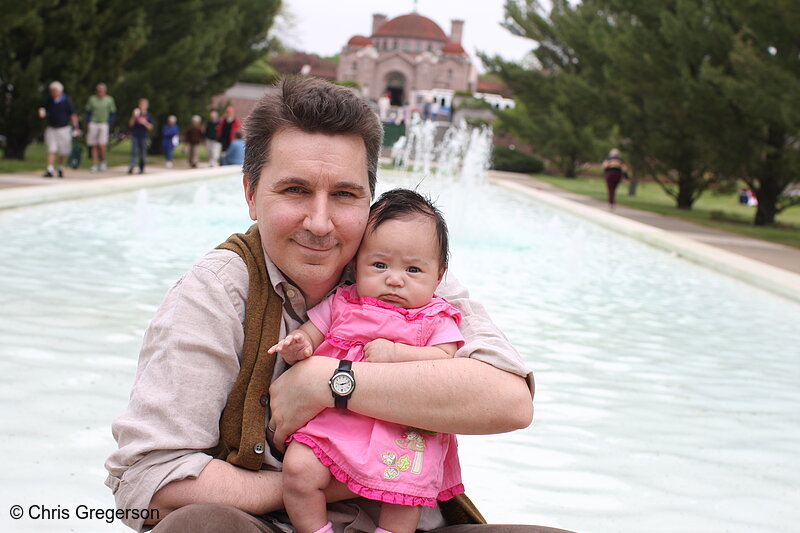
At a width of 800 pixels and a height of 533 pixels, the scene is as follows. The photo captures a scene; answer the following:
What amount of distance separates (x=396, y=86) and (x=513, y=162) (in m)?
51.3

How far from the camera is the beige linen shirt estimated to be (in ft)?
6.08

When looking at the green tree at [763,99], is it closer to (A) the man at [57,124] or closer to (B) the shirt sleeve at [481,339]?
(A) the man at [57,124]

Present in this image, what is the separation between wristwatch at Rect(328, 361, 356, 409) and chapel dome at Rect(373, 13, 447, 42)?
97963mm

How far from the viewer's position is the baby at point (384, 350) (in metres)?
1.95

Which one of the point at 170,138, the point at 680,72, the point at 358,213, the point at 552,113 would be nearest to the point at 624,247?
the point at 680,72

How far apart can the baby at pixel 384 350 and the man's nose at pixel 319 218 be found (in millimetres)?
216

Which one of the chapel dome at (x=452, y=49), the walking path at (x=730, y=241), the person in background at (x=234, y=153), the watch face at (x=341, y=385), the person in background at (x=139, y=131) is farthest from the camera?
the chapel dome at (x=452, y=49)

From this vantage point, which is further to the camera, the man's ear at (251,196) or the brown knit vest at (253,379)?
the man's ear at (251,196)

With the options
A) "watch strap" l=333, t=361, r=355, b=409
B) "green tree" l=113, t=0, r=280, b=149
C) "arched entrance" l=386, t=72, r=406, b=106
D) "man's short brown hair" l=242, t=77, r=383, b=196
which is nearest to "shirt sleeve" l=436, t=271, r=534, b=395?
"watch strap" l=333, t=361, r=355, b=409

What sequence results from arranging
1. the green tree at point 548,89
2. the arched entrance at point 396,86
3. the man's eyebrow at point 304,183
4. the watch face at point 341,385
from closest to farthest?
the watch face at point 341,385
the man's eyebrow at point 304,183
the green tree at point 548,89
the arched entrance at point 396,86

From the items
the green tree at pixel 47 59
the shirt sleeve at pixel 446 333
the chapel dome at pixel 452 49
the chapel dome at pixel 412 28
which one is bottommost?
the shirt sleeve at pixel 446 333

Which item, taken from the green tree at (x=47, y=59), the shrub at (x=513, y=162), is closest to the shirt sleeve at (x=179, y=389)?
the green tree at (x=47, y=59)

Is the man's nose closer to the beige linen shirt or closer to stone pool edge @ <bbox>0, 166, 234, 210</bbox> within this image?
the beige linen shirt

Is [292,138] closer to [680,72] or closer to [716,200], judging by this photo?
[680,72]
